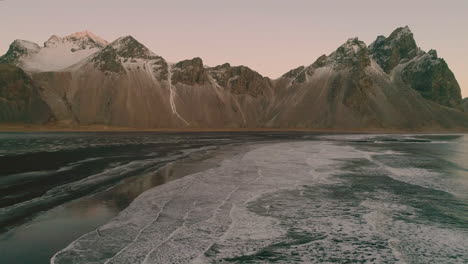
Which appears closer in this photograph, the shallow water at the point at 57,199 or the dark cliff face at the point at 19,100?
the shallow water at the point at 57,199

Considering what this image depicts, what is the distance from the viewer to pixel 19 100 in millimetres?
176000

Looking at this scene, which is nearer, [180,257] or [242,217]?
[180,257]

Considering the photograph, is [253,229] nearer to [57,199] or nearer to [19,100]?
[57,199]

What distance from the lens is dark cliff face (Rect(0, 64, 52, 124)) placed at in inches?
6575

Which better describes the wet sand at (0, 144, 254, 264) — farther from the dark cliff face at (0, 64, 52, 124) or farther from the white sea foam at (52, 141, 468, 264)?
the dark cliff face at (0, 64, 52, 124)

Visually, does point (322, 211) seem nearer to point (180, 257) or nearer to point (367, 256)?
point (367, 256)

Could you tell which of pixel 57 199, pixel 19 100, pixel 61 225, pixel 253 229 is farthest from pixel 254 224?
pixel 19 100

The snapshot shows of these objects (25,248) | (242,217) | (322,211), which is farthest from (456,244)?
(25,248)

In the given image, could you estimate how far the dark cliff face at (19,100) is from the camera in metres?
167

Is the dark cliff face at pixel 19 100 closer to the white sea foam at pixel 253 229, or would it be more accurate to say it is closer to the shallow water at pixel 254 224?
the shallow water at pixel 254 224

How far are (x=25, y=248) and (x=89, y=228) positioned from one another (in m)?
2.62

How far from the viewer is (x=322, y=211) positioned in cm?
1608

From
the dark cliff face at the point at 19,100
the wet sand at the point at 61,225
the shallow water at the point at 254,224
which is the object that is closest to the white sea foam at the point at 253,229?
the shallow water at the point at 254,224

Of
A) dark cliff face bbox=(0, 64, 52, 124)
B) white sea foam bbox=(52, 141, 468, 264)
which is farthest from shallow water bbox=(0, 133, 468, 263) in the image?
dark cliff face bbox=(0, 64, 52, 124)
